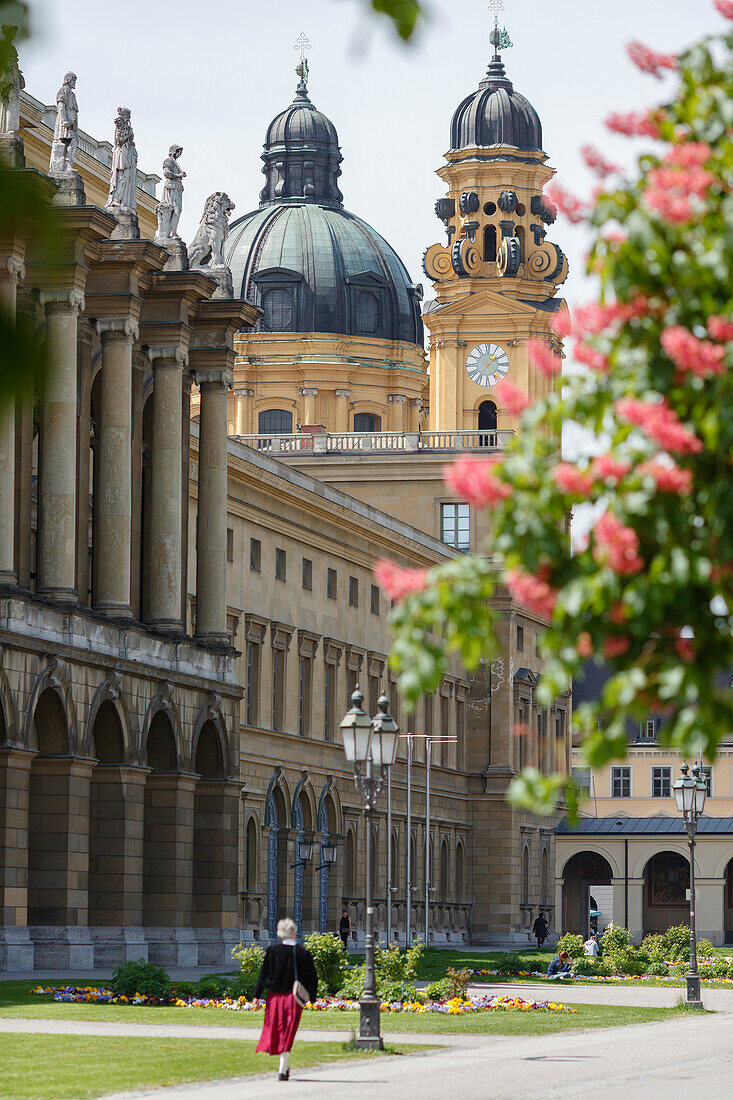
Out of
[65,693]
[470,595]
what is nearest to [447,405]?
[65,693]

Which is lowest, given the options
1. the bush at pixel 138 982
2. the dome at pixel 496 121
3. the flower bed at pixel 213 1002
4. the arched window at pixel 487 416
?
the flower bed at pixel 213 1002

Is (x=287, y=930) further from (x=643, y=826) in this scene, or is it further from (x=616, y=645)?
(x=643, y=826)

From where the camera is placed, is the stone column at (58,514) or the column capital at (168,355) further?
the column capital at (168,355)

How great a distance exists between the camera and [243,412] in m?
124

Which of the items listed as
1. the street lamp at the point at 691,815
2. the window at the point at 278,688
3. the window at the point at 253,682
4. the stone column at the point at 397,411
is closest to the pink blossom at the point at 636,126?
the street lamp at the point at 691,815

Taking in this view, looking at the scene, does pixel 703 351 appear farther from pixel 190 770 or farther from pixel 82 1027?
pixel 190 770

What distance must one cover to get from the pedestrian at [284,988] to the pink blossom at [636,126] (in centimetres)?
1584

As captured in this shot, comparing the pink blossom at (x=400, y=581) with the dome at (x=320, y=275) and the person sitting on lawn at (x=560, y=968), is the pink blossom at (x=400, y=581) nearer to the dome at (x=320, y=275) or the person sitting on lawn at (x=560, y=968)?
the person sitting on lawn at (x=560, y=968)

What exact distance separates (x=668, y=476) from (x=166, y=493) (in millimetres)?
49436

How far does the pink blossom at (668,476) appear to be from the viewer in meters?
Answer: 8.49

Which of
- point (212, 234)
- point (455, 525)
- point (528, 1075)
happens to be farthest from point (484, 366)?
point (528, 1075)

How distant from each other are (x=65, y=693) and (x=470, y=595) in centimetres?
4151

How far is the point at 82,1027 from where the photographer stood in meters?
32.1

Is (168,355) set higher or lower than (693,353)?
higher
